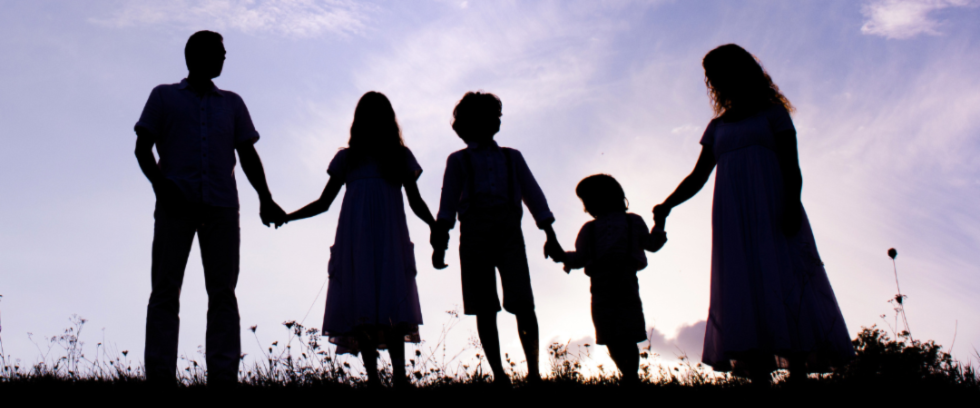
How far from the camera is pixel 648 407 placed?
3375mm

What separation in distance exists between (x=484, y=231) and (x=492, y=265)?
0.81 feet

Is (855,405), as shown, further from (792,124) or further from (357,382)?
(357,382)

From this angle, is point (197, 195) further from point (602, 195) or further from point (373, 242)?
point (602, 195)

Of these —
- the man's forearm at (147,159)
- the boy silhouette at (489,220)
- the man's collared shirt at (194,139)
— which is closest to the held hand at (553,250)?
the boy silhouette at (489,220)

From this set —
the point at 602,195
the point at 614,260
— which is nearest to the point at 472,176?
the point at 602,195

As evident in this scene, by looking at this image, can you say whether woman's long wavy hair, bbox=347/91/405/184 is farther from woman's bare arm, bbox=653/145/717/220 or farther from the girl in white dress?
woman's bare arm, bbox=653/145/717/220

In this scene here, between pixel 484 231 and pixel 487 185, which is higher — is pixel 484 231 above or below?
below

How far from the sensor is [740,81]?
15.2 ft

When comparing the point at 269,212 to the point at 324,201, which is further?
Answer: the point at 324,201

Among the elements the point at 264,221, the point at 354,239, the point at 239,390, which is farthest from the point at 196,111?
the point at 239,390

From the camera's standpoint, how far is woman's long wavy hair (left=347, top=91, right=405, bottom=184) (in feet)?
18.0

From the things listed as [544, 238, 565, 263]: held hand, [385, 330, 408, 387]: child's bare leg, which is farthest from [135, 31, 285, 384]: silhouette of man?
[544, 238, 565, 263]: held hand

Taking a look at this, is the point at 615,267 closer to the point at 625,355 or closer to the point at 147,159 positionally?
the point at 625,355

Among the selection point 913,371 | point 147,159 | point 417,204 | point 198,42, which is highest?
point 198,42
